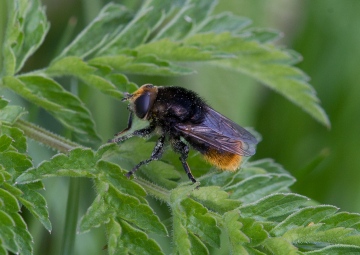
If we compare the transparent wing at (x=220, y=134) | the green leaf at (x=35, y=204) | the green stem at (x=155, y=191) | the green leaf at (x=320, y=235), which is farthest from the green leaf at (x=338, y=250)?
the green leaf at (x=35, y=204)

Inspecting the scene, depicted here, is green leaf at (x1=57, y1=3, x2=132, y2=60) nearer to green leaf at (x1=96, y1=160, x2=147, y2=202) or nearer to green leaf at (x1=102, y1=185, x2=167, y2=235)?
green leaf at (x1=96, y1=160, x2=147, y2=202)

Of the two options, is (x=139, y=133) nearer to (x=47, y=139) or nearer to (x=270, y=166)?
(x=47, y=139)

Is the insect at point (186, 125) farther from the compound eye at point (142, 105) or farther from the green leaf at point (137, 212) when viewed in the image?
the green leaf at point (137, 212)

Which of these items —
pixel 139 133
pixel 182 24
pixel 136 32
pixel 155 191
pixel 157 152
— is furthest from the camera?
pixel 182 24

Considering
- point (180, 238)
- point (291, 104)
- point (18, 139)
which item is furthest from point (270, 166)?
point (291, 104)

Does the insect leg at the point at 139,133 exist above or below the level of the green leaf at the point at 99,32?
below

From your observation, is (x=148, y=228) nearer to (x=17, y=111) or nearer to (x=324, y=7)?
(x=17, y=111)

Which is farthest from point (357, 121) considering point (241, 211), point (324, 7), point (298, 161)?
point (241, 211)
